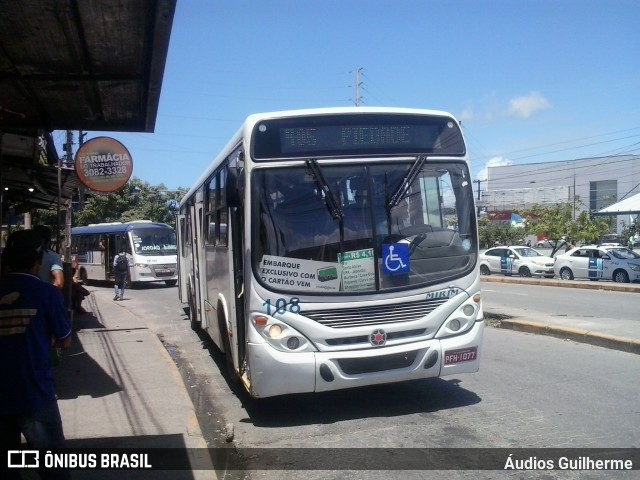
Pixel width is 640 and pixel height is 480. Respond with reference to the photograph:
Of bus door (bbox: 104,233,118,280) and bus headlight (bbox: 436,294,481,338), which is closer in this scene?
bus headlight (bbox: 436,294,481,338)

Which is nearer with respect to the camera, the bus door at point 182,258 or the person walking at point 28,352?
the person walking at point 28,352

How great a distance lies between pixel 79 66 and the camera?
6.49m

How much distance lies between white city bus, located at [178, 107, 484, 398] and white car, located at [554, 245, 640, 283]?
21.2m

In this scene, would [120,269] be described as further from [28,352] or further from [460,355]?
[28,352]

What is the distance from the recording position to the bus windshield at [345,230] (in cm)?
609

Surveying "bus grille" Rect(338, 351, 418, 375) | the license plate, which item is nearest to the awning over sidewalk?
the license plate

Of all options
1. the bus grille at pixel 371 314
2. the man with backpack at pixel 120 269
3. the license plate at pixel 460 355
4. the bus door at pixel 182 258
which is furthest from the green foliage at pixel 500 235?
the bus grille at pixel 371 314

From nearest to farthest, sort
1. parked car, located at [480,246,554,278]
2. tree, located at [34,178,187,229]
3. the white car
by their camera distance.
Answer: the white car → parked car, located at [480,246,554,278] → tree, located at [34,178,187,229]

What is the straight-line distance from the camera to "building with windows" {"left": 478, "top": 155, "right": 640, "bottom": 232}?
61.8 m

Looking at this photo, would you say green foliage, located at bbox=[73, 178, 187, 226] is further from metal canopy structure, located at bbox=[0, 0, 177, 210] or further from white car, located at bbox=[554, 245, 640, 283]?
metal canopy structure, located at bbox=[0, 0, 177, 210]

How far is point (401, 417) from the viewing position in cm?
638

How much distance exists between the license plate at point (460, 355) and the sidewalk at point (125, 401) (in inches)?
102

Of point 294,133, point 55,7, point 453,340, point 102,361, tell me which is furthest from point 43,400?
point 102,361

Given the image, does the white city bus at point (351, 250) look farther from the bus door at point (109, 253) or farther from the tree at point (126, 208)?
the tree at point (126, 208)
